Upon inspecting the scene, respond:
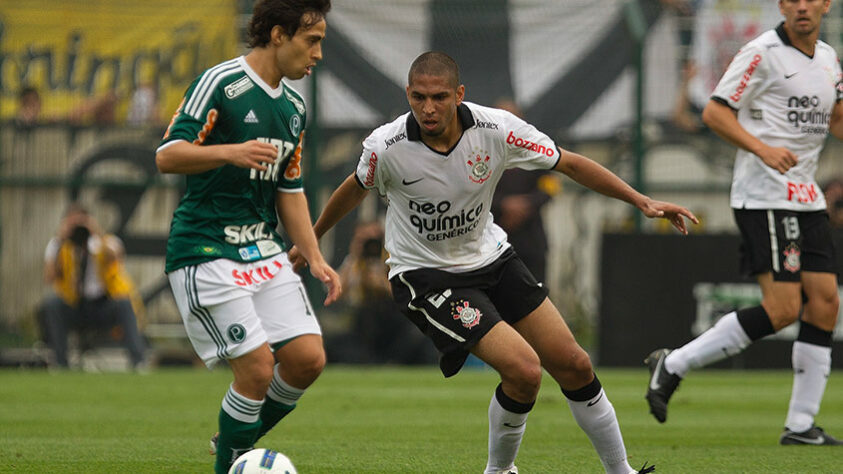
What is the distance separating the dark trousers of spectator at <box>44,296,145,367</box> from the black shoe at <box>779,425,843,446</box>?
900cm

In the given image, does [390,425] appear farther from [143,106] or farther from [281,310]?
[143,106]

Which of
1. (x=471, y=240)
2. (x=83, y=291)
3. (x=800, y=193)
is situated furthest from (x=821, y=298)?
(x=83, y=291)

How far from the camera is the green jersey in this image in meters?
5.73

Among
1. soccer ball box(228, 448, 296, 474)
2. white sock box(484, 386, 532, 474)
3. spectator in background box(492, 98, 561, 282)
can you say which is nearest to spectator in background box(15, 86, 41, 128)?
spectator in background box(492, 98, 561, 282)

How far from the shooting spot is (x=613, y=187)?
19.3 ft

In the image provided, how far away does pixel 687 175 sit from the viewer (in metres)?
14.9

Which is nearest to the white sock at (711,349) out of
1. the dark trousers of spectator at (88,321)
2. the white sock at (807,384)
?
the white sock at (807,384)

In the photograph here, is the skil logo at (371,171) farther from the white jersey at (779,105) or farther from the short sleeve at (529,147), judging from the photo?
the white jersey at (779,105)

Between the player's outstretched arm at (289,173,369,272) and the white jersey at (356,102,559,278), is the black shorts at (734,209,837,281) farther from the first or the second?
the player's outstretched arm at (289,173,369,272)

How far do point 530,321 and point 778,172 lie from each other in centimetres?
245

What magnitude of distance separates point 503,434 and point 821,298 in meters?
2.69

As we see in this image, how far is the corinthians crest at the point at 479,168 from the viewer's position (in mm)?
5961

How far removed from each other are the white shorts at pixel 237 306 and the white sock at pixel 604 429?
51.0 inches

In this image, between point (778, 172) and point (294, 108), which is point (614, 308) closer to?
point (778, 172)
